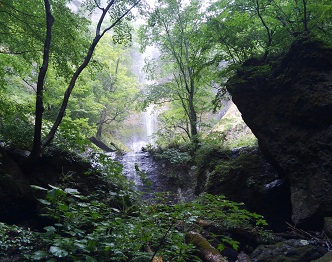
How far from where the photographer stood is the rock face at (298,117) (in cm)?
462

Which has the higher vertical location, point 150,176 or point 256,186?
point 150,176

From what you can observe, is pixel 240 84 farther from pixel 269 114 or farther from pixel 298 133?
pixel 298 133

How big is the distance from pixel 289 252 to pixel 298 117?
2.80m

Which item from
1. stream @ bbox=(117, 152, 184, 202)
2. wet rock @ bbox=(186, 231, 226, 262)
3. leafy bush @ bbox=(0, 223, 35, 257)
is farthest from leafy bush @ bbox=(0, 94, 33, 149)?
wet rock @ bbox=(186, 231, 226, 262)

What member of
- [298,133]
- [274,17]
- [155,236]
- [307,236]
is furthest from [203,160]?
[155,236]

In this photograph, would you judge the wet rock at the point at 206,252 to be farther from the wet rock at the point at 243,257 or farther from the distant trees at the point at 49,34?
the distant trees at the point at 49,34

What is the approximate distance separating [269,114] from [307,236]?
2.78 m

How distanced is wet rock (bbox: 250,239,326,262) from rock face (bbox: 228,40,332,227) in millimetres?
702

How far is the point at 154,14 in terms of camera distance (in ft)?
19.3

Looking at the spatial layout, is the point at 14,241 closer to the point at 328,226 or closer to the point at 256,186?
the point at 328,226

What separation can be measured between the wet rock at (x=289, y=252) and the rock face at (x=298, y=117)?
2.30 ft

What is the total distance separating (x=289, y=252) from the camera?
13.0 feet

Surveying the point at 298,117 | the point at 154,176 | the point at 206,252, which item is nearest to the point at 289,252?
the point at 206,252

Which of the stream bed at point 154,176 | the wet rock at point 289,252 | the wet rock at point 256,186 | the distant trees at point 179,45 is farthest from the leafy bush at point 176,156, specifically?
the wet rock at point 289,252
